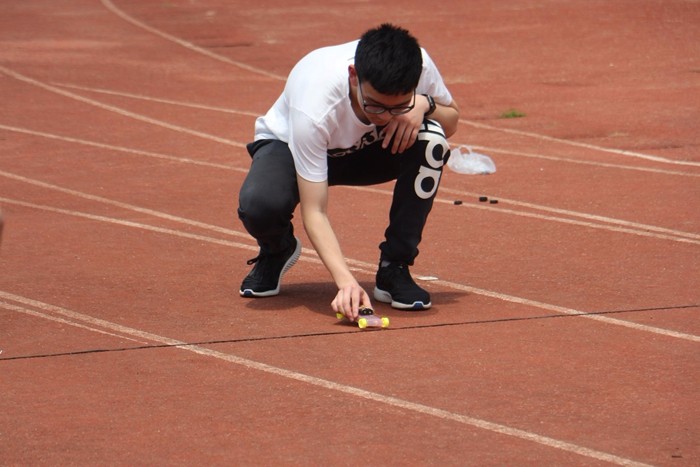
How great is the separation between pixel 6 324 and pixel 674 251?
3331 mm

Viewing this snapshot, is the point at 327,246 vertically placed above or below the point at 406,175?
below

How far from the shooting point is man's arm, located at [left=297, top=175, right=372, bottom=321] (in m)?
5.11

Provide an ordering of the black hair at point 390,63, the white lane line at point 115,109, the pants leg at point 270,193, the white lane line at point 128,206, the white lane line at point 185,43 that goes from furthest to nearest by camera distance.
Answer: the white lane line at point 185,43, the white lane line at point 115,109, the white lane line at point 128,206, the pants leg at point 270,193, the black hair at point 390,63

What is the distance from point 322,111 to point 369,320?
0.87 m

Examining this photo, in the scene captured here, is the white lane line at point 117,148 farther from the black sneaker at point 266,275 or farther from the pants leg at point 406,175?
the pants leg at point 406,175

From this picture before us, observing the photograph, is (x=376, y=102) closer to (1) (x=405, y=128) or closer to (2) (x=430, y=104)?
(1) (x=405, y=128)

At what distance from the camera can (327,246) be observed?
5.26 m

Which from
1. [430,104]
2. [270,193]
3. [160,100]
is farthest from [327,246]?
[160,100]

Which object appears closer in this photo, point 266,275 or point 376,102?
point 376,102

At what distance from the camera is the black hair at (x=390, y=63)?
16.0 ft

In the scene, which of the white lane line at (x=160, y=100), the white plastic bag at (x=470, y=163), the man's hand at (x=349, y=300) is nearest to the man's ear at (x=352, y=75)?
the man's hand at (x=349, y=300)

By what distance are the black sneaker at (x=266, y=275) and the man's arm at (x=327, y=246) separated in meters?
0.63

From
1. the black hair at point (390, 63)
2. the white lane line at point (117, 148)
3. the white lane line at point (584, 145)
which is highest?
the black hair at point (390, 63)

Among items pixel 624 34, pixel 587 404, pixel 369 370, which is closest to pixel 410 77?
pixel 369 370
